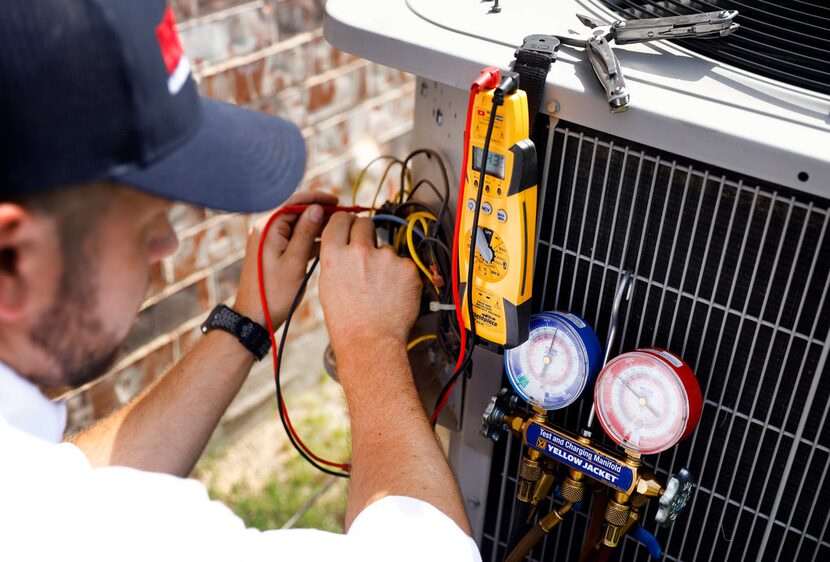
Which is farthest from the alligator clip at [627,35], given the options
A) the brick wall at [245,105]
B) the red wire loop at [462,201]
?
the brick wall at [245,105]

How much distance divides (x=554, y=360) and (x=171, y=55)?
1.68 feet

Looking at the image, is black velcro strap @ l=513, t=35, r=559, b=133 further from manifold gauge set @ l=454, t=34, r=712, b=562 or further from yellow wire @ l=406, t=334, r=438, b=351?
yellow wire @ l=406, t=334, r=438, b=351

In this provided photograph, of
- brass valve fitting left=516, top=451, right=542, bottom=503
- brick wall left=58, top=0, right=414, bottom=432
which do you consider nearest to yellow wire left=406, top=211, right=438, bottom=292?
brass valve fitting left=516, top=451, right=542, bottom=503

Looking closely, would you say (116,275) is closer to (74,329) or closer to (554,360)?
(74,329)

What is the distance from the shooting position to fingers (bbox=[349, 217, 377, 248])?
1.10 m

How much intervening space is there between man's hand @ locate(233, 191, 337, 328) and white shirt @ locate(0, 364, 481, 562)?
1.20 feet

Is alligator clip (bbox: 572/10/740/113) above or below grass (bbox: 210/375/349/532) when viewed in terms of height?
above

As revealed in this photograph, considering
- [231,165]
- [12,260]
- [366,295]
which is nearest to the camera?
[12,260]

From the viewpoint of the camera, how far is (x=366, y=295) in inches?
42.0

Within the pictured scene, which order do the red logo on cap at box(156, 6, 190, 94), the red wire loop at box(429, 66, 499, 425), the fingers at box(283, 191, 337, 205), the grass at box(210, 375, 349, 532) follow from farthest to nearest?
the grass at box(210, 375, 349, 532)
the fingers at box(283, 191, 337, 205)
the red wire loop at box(429, 66, 499, 425)
the red logo on cap at box(156, 6, 190, 94)

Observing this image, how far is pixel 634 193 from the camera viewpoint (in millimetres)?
917

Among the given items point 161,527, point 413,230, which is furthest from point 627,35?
point 161,527

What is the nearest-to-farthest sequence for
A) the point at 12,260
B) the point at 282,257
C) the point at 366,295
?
the point at 12,260, the point at 366,295, the point at 282,257

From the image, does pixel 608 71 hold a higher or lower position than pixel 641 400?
higher
